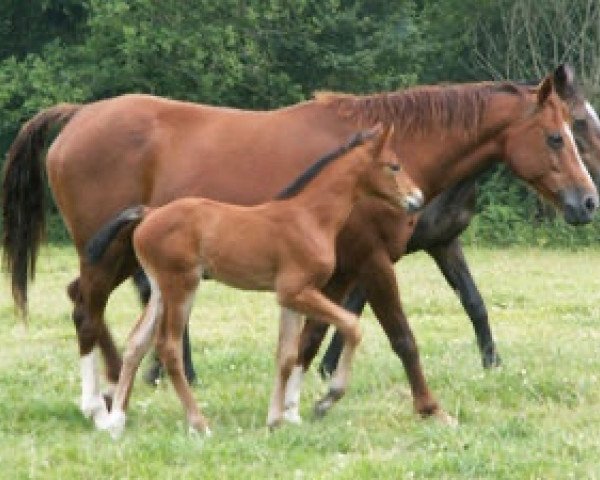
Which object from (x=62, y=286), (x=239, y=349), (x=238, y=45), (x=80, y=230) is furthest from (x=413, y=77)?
(x=80, y=230)

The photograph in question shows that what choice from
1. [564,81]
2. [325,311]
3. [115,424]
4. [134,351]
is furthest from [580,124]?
[115,424]

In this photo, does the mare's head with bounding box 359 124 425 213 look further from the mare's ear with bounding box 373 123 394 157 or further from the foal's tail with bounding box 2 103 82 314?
the foal's tail with bounding box 2 103 82 314

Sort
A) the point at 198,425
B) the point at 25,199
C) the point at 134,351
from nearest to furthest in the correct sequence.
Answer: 1. the point at 198,425
2. the point at 134,351
3. the point at 25,199

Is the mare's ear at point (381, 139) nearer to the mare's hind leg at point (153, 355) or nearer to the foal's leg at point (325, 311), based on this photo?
the foal's leg at point (325, 311)

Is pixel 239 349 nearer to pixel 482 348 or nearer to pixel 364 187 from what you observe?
pixel 482 348

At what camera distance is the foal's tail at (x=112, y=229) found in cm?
679

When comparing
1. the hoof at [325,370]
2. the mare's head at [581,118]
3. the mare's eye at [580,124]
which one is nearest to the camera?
the mare's head at [581,118]

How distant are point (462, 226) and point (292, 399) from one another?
2.23 meters

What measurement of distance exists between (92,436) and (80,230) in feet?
5.21

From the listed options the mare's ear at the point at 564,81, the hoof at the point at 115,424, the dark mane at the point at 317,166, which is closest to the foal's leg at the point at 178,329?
the hoof at the point at 115,424

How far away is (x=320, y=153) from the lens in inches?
281

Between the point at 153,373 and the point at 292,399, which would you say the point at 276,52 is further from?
the point at 292,399

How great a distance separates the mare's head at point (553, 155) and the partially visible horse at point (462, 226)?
0.67 meters

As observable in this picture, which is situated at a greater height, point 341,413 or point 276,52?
point 341,413
